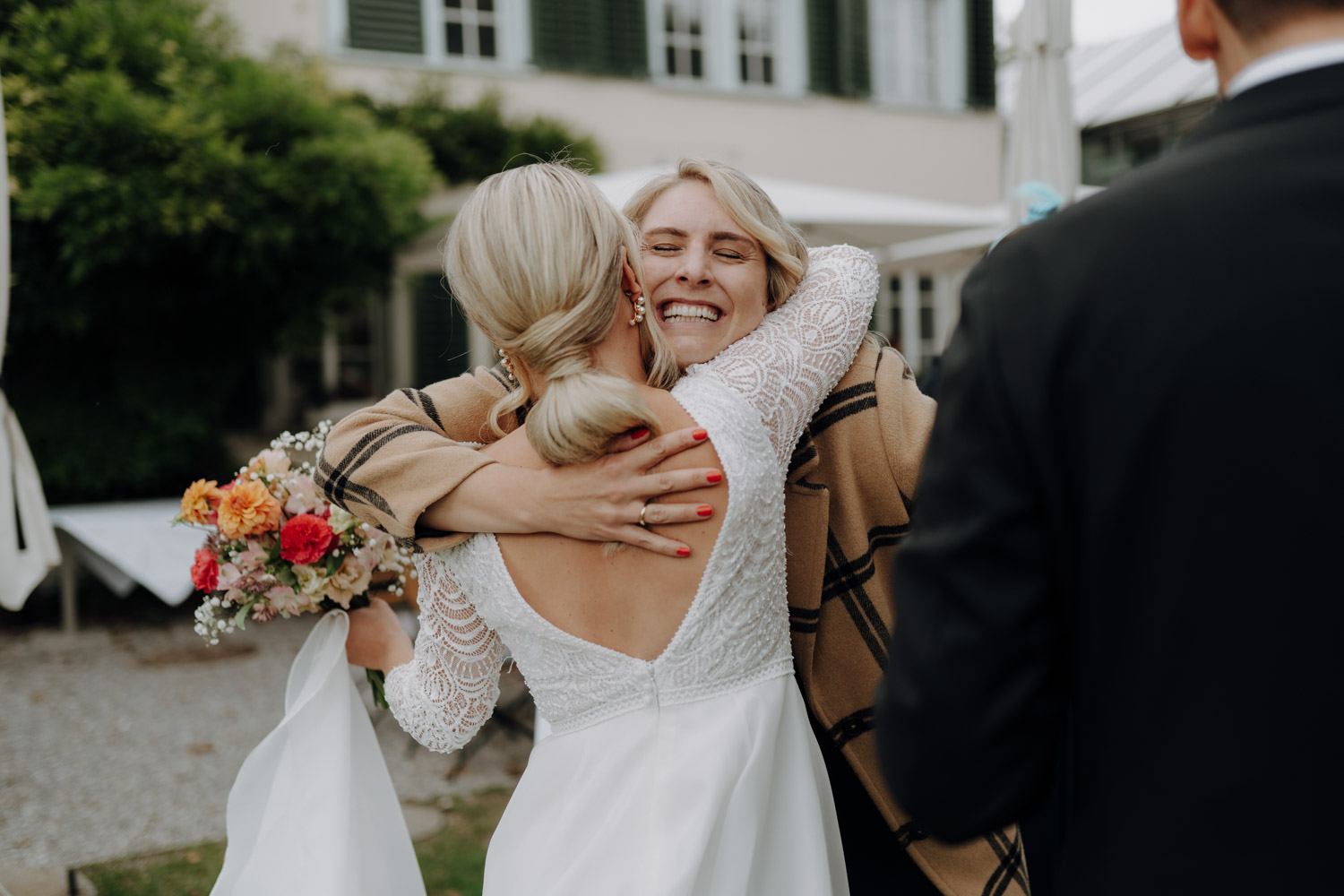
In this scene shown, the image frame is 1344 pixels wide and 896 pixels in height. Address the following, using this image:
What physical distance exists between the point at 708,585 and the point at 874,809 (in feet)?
2.23

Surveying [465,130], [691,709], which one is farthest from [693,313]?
[465,130]

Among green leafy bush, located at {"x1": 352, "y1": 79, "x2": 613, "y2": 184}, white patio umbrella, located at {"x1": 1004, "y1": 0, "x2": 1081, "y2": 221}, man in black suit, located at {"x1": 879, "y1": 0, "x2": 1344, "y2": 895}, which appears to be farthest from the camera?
green leafy bush, located at {"x1": 352, "y1": 79, "x2": 613, "y2": 184}

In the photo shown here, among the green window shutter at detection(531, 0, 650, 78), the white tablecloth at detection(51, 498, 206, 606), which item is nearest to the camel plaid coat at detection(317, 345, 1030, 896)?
the white tablecloth at detection(51, 498, 206, 606)

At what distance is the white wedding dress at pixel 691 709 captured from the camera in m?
1.49

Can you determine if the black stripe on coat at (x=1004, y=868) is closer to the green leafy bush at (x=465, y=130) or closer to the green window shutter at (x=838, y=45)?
the green leafy bush at (x=465, y=130)

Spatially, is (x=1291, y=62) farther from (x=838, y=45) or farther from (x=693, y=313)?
(x=838, y=45)

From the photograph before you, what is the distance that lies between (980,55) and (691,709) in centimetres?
1277

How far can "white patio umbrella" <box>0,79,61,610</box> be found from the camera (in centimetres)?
324

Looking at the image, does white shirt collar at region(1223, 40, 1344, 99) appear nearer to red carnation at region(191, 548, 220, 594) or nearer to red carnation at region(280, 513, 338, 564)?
red carnation at region(280, 513, 338, 564)

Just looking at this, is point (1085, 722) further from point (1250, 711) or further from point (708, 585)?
point (708, 585)

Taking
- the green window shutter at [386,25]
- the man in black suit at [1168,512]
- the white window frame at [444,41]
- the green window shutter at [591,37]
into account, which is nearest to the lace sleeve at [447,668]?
the man in black suit at [1168,512]

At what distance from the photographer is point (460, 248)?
152 centimetres

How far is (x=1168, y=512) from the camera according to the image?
882 millimetres

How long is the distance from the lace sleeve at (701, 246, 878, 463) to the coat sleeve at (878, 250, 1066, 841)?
644 millimetres
